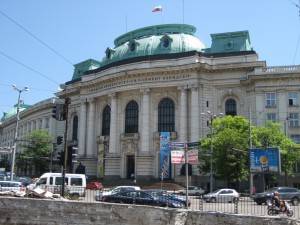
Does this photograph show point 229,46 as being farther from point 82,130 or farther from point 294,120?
point 82,130

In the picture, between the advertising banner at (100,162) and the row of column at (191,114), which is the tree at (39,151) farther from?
the row of column at (191,114)

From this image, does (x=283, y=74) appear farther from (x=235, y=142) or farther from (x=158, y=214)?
(x=158, y=214)

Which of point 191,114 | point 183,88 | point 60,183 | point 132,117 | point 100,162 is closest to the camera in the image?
point 60,183

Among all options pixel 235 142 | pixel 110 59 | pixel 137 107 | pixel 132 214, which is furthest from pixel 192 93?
pixel 132 214

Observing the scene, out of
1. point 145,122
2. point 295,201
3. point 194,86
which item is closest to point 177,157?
point 295,201

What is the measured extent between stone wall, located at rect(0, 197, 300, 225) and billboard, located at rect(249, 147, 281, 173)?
20.7 meters

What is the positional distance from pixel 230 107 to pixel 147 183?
15.6 m

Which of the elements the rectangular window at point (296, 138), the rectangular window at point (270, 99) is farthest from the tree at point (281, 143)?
the rectangular window at point (270, 99)

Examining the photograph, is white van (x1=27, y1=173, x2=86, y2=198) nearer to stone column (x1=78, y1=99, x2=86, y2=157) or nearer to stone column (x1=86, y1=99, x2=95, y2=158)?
stone column (x1=86, y1=99, x2=95, y2=158)

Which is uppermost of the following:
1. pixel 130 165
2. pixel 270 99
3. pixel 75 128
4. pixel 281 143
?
pixel 270 99

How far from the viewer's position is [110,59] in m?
61.9

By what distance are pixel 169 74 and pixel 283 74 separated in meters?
15.2

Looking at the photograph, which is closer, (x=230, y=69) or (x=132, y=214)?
(x=132, y=214)

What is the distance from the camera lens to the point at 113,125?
55.1m
